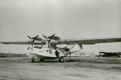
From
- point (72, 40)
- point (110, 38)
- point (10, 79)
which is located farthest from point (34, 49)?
point (10, 79)

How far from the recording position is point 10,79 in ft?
20.8

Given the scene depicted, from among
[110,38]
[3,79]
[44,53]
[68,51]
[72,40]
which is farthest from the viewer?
[68,51]

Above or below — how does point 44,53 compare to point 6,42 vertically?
below

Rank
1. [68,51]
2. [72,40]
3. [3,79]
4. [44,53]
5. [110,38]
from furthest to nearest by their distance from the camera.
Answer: [68,51] < [72,40] < [44,53] < [110,38] < [3,79]

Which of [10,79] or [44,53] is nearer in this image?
[10,79]

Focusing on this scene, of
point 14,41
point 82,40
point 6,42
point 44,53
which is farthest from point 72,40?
point 6,42

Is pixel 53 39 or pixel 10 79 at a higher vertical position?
pixel 53 39

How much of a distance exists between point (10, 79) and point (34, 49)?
12.2m

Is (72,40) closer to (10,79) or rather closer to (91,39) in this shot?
(91,39)

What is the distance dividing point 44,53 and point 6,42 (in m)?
9.91

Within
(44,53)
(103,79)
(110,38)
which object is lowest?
(103,79)

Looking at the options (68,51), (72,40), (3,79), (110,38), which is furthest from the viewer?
(68,51)

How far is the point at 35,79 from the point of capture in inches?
253

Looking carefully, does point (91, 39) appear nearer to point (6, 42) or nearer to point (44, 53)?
point (44, 53)
